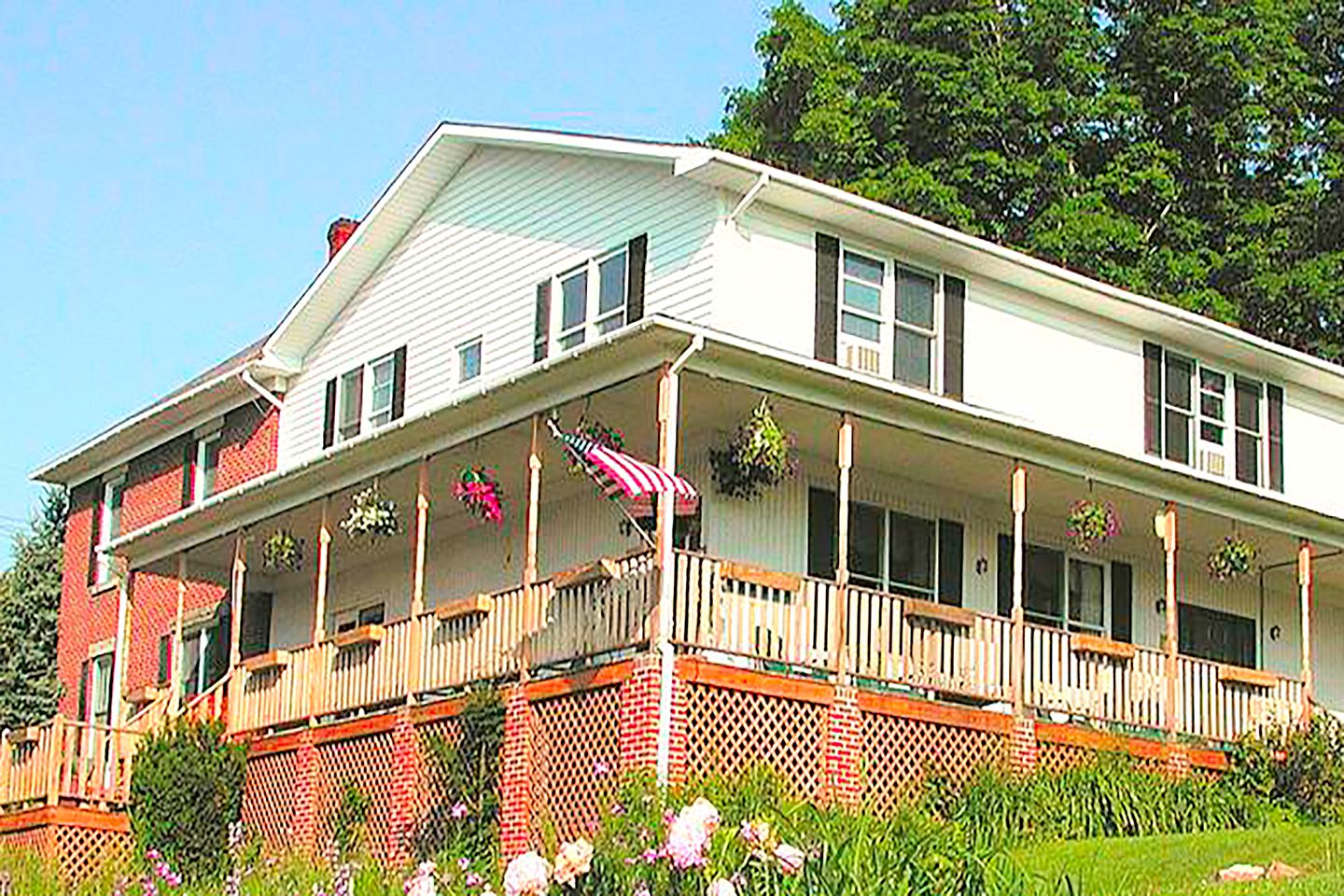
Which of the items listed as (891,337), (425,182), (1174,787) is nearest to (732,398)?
(891,337)

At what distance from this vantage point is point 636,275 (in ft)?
83.4

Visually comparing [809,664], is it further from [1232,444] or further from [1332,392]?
[1332,392]

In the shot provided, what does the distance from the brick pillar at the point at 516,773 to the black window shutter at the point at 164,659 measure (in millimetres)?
13584

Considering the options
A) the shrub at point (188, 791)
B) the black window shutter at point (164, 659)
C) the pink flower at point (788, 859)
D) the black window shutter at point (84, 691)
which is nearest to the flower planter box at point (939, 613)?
the shrub at point (188, 791)

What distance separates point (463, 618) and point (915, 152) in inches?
877

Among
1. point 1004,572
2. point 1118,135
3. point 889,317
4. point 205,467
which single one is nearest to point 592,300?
point 889,317

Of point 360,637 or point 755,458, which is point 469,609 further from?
point 755,458

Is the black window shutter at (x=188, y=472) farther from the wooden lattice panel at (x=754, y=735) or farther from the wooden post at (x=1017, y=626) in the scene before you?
the wooden lattice panel at (x=754, y=735)

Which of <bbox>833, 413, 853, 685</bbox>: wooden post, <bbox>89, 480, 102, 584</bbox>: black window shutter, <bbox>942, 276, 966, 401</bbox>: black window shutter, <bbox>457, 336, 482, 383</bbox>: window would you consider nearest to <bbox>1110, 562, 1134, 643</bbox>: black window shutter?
<bbox>942, 276, 966, 401</bbox>: black window shutter

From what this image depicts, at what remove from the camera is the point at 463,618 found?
23.8 metres

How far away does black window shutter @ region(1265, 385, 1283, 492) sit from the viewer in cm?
2956

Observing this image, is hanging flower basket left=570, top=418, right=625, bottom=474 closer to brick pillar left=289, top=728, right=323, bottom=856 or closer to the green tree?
brick pillar left=289, top=728, right=323, bottom=856

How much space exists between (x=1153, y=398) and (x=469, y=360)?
844cm

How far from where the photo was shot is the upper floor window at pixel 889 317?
979 inches
